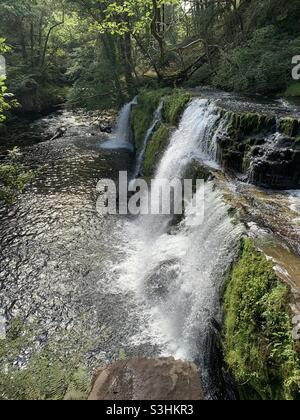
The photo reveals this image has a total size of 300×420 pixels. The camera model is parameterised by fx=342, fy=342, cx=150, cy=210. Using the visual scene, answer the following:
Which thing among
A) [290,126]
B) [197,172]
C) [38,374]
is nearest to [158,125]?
[197,172]

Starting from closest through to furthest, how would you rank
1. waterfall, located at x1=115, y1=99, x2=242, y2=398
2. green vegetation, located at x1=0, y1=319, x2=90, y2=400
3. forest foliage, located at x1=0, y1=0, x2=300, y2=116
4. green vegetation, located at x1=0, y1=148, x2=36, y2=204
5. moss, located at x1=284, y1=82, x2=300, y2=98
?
green vegetation, located at x1=0, y1=319, x2=90, y2=400
waterfall, located at x1=115, y1=99, x2=242, y2=398
moss, located at x1=284, y1=82, x2=300, y2=98
green vegetation, located at x1=0, y1=148, x2=36, y2=204
forest foliage, located at x1=0, y1=0, x2=300, y2=116

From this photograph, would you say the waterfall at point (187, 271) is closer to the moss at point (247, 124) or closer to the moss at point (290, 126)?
the moss at point (247, 124)

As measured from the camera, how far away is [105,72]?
20.8m

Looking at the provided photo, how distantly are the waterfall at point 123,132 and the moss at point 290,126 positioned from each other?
11.1m

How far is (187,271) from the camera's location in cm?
752

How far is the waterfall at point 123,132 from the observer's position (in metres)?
19.5

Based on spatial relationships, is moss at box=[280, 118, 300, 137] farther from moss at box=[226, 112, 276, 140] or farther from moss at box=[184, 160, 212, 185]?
moss at box=[184, 160, 212, 185]

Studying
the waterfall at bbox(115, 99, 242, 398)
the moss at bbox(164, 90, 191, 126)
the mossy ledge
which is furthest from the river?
the mossy ledge

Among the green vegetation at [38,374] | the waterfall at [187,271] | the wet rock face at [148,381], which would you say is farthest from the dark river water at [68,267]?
the wet rock face at [148,381]

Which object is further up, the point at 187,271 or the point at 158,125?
the point at 158,125

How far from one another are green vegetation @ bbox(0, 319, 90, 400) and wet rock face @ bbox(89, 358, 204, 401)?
67 cm

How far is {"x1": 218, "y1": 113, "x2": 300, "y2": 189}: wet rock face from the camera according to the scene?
868 centimetres

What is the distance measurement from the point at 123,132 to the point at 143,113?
320 centimetres

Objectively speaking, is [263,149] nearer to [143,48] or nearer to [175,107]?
[175,107]
